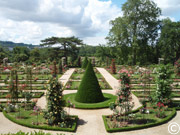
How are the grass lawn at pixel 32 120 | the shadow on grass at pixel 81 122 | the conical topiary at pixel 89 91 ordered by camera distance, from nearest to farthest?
the grass lawn at pixel 32 120
the shadow on grass at pixel 81 122
the conical topiary at pixel 89 91

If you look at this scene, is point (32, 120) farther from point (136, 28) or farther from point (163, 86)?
point (136, 28)

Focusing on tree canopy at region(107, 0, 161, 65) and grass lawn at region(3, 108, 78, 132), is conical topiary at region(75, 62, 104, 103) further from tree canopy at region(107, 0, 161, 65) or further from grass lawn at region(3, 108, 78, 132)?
tree canopy at region(107, 0, 161, 65)

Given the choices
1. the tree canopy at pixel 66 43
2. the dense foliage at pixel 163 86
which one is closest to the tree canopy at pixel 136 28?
the tree canopy at pixel 66 43

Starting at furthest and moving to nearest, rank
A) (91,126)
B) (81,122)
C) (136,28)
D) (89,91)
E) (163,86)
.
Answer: (136,28) < (89,91) < (163,86) < (81,122) < (91,126)

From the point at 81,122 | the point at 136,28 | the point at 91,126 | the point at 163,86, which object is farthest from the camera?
the point at 136,28

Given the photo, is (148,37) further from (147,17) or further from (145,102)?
(145,102)

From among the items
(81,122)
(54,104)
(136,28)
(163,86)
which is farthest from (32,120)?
(136,28)

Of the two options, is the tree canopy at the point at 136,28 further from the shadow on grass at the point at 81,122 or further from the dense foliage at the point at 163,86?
the shadow on grass at the point at 81,122

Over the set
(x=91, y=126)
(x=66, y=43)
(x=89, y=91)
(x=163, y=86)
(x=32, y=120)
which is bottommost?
(x=91, y=126)

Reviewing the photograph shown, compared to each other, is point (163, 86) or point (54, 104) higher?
point (163, 86)

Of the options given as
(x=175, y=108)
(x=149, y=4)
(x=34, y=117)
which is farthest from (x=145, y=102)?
(x=149, y=4)

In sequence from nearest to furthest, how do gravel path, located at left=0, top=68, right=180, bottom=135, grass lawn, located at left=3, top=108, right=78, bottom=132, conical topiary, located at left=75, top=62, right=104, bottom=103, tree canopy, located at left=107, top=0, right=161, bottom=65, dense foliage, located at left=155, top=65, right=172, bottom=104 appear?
1. gravel path, located at left=0, top=68, right=180, bottom=135
2. grass lawn, located at left=3, top=108, right=78, bottom=132
3. dense foliage, located at left=155, top=65, right=172, bottom=104
4. conical topiary, located at left=75, top=62, right=104, bottom=103
5. tree canopy, located at left=107, top=0, right=161, bottom=65

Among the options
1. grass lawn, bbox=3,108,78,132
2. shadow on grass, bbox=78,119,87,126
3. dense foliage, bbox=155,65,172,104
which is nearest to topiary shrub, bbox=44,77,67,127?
grass lawn, bbox=3,108,78,132

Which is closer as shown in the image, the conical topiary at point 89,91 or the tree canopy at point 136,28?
the conical topiary at point 89,91
